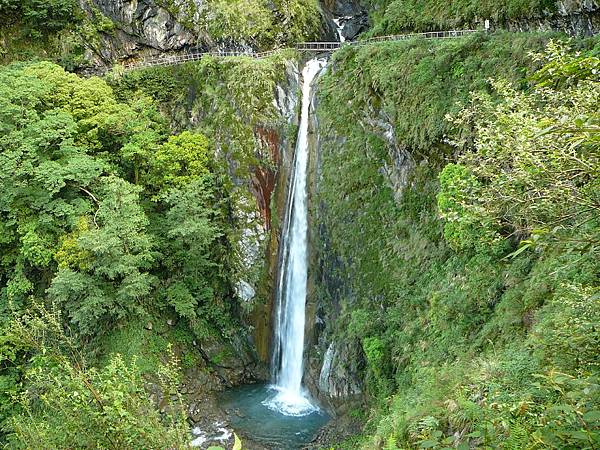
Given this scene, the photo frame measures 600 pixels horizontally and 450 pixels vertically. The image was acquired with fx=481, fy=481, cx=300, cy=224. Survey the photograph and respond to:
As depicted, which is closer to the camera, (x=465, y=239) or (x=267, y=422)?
(x=465, y=239)

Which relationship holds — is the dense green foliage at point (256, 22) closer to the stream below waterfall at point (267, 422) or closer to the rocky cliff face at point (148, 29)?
the rocky cliff face at point (148, 29)

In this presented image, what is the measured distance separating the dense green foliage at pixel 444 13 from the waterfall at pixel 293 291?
16.9 ft

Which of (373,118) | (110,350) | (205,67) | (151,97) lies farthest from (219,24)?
(110,350)

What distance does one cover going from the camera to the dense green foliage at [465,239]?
3.70 meters

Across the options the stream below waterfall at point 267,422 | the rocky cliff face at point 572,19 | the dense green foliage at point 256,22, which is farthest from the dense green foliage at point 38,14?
the rocky cliff face at point 572,19

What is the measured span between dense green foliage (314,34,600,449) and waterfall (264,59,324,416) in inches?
40.0

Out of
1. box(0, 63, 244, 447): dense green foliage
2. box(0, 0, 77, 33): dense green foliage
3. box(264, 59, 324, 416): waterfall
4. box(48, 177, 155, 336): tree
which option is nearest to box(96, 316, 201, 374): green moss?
box(0, 63, 244, 447): dense green foliage

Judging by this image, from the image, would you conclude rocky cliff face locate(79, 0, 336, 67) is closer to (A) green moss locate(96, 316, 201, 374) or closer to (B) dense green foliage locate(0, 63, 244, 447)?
(B) dense green foliage locate(0, 63, 244, 447)

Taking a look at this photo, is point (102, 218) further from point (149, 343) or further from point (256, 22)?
point (256, 22)

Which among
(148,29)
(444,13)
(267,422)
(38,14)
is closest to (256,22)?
(148,29)

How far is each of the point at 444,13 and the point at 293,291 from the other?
10.1m

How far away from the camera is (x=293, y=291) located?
14.8m

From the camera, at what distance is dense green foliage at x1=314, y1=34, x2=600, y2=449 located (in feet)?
12.1

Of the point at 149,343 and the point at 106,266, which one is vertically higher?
the point at 106,266
